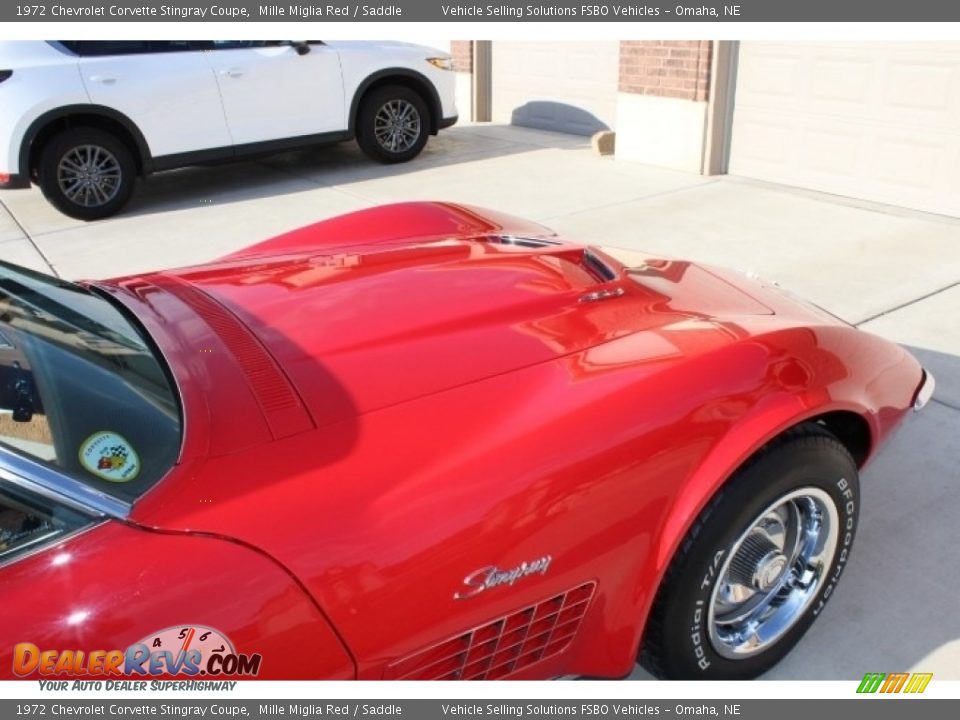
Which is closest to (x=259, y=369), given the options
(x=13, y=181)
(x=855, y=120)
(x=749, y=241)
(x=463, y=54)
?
(x=749, y=241)

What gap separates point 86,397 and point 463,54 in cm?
1154

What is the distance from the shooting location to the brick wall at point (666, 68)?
7.84 metres

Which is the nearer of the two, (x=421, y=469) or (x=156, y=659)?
(x=156, y=659)

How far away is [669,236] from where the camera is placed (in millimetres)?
6199

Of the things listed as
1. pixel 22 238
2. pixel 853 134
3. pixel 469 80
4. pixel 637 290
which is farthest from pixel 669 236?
pixel 469 80

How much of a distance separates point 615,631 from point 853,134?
635 centimetres

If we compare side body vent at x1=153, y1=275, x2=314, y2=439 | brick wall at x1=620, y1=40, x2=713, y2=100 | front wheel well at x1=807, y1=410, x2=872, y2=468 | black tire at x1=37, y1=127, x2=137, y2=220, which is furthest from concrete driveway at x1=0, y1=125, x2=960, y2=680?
side body vent at x1=153, y1=275, x2=314, y2=439

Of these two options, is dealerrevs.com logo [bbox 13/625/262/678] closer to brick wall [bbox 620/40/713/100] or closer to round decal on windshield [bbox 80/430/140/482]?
round decal on windshield [bbox 80/430/140/482]

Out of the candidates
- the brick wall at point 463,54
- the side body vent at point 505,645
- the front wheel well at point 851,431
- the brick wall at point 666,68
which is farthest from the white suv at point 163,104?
the side body vent at point 505,645

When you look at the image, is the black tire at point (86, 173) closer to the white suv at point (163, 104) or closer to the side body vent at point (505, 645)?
the white suv at point (163, 104)

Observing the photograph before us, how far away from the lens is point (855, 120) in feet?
22.7

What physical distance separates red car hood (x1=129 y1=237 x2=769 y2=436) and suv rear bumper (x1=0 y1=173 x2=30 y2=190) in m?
5.30

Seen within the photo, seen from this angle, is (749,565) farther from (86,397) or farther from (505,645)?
(86,397)

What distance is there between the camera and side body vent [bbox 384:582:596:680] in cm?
167
